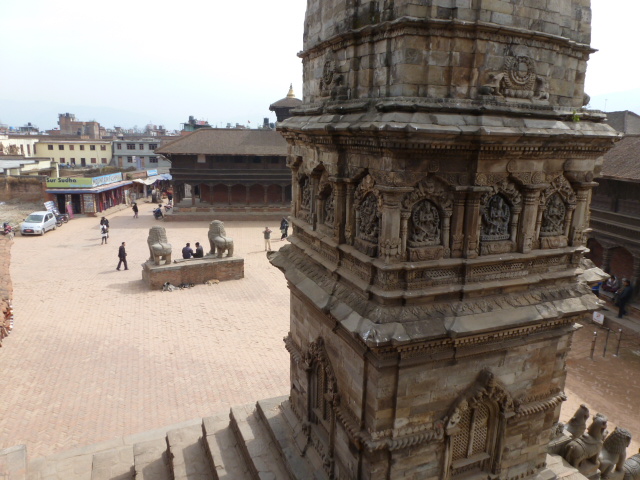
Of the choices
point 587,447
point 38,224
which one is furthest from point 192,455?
point 38,224

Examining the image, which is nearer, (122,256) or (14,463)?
(14,463)

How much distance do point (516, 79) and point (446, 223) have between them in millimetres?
2449

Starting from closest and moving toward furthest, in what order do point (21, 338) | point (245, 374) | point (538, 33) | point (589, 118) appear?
1. point (538, 33)
2. point (589, 118)
3. point (245, 374)
4. point (21, 338)

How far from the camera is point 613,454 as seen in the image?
11039 mm

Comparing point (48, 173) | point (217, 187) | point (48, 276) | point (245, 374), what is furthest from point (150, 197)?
point (245, 374)

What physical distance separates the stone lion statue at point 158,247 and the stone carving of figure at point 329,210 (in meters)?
18.1

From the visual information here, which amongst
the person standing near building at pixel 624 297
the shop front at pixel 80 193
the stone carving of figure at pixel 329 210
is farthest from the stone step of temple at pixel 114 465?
the shop front at pixel 80 193

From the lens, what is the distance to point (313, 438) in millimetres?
9820

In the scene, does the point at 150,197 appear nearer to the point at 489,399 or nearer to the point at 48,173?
the point at 48,173

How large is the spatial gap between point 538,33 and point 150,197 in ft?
186

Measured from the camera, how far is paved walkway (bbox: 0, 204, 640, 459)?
46.2 feet

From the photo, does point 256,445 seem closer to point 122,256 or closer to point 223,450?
point 223,450

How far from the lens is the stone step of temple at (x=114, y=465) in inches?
452

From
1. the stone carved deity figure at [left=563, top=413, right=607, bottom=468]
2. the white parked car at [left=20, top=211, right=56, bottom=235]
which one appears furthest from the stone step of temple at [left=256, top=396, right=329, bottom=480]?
the white parked car at [left=20, top=211, right=56, bottom=235]
